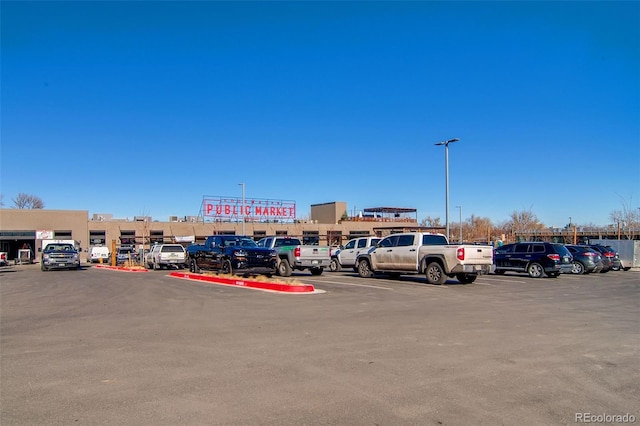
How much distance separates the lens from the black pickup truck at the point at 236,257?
1975 centimetres

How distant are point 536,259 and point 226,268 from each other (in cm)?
1513

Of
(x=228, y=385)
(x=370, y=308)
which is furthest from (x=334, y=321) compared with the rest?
(x=228, y=385)

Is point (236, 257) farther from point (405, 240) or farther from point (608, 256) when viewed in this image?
point (608, 256)

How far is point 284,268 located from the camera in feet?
72.1

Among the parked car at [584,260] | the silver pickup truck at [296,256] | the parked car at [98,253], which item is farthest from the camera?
the parked car at [98,253]

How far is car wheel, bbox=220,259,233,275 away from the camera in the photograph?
20391 mm

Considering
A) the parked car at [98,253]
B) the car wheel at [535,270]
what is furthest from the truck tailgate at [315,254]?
the parked car at [98,253]

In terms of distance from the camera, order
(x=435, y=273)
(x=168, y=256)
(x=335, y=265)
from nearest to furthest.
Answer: (x=435, y=273)
(x=335, y=265)
(x=168, y=256)

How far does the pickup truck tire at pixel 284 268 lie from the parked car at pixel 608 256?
61.7ft

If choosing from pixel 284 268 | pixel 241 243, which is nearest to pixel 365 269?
pixel 284 268

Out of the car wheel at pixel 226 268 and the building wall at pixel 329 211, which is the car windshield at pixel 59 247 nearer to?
the car wheel at pixel 226 268

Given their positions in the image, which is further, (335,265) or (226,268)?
(335,265)

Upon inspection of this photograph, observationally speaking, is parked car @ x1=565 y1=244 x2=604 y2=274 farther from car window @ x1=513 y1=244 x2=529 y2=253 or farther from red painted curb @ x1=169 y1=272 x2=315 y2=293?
red painted curb @ x1=169 y1=272 x2=315 y2=293

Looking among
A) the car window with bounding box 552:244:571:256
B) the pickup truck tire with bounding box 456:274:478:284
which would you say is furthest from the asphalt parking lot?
the car window with bounding box 552:244:571:256
